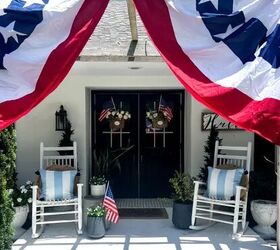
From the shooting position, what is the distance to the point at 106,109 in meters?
7.68

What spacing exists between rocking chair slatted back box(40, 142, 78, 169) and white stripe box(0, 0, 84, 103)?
3.37 meters

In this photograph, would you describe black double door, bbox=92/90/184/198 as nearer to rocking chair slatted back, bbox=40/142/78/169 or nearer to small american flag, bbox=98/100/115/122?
small american flag, bbox=98/100/115/122

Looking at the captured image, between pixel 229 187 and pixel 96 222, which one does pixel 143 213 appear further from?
pixel 229 187

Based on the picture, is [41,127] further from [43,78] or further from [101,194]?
[43,78]

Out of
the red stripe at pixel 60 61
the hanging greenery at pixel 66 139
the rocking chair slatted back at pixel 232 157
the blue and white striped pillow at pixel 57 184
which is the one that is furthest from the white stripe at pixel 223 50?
the hanging greenery at pixel 66 139

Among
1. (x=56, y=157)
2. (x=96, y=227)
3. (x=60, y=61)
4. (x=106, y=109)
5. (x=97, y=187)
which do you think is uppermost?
(x=60, y=61)

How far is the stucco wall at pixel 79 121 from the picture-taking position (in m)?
7.23

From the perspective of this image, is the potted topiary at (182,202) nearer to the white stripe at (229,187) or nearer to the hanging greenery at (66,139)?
the white stripe at (229,187)

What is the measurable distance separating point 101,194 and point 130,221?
0.71 m

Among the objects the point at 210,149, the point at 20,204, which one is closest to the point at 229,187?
the point at 210,149

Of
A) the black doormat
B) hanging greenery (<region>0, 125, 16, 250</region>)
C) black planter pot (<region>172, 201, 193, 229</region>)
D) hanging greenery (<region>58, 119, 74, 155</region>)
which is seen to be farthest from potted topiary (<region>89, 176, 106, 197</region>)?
hanging greenery (<region>0, 125, 16, 250</region>)

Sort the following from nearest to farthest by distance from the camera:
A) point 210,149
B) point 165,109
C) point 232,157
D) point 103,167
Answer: point 232,157 < point 210,149 < point 103,167 < point 165,109

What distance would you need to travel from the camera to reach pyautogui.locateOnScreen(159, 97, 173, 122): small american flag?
7668mm

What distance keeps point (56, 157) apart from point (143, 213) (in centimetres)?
181
